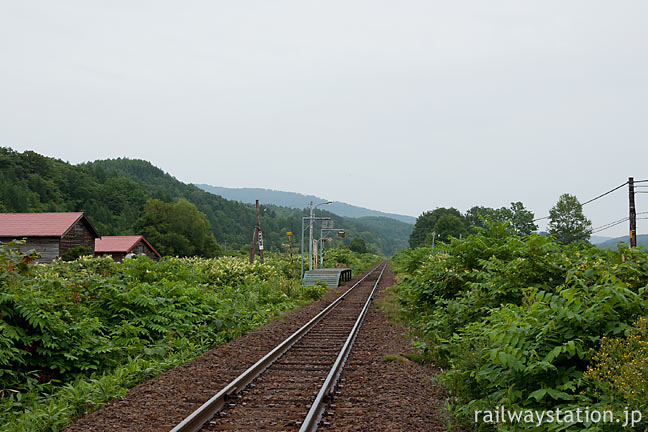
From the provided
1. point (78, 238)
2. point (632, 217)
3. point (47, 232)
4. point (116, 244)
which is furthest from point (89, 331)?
point (116, 244)

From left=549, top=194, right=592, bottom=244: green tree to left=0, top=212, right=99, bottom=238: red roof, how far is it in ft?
219

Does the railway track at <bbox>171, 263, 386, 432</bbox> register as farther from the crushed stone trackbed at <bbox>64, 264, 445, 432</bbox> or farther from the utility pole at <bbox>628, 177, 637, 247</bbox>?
the utility pole at <bbox>628, 177, 637, 247</bbox>

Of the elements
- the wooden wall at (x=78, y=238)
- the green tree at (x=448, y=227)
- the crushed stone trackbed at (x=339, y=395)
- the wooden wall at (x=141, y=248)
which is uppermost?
the green tree at (x=448, y=227)

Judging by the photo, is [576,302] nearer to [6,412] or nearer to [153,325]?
[6,412]

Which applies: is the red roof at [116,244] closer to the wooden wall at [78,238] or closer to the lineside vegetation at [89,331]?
the wooden wall at [78,238]

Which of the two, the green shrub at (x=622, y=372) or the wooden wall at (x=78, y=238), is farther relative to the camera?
the wooden wall at (x=78, y=238)

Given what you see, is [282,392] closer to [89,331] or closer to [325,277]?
[89,331]

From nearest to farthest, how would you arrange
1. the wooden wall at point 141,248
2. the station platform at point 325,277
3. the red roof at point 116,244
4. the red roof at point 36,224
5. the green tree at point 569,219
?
1. the station platform at point 325,277
2. the red roof at point 36,224
3. the red roof at point 116,244
4. the wooden wall at point 141,248
5. the green tree at point 569,219

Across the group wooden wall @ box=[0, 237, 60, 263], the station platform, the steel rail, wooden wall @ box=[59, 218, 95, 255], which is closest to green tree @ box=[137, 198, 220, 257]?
wooden wall @ box=[59, 218, 95, 255]

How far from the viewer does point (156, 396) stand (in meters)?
7.17

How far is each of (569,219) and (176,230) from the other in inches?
2560

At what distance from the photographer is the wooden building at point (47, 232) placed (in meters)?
35.4

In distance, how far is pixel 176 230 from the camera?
86.0 metres

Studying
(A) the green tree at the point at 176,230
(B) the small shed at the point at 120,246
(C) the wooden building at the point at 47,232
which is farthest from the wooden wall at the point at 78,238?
(A) the green tree at the point at 176,230
